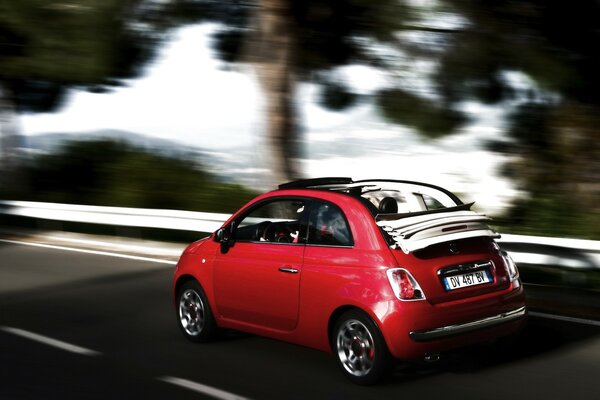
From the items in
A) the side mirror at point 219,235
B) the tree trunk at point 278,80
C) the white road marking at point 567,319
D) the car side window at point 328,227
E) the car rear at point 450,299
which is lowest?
the white road marking at point 567,319

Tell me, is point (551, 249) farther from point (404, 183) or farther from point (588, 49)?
point (588, 49)

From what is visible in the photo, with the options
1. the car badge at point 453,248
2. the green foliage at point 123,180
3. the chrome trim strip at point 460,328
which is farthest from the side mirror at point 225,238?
Result: the green foliage at point 123,180

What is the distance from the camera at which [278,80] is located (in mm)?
A: 15656

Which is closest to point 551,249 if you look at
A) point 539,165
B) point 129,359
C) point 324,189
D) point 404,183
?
point 404,183

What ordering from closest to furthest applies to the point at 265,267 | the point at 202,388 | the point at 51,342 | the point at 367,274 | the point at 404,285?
the point at 404,285, the point at 367,274, the point at 202,388, the point at 265,267, the point at 51,342

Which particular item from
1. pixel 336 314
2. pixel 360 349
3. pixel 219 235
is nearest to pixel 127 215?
pixel 219 235

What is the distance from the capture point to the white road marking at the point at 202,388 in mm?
6699

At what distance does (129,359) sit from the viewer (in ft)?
26.1

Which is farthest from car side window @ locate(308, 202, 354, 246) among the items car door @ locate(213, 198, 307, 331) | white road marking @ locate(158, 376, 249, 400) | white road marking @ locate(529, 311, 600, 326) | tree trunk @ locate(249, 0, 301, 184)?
tree trunk @ locate(249, 0, 301, 184)

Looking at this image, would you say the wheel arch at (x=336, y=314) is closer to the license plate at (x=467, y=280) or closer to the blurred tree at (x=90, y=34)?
the license plate at (x=467, y=280)

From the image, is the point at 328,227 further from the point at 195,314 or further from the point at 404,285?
the point at 195,314

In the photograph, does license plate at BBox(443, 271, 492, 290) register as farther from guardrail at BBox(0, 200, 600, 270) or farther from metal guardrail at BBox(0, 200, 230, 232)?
metal guardrail at BBox(0, 200, 230, 232)

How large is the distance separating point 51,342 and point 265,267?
2442mm

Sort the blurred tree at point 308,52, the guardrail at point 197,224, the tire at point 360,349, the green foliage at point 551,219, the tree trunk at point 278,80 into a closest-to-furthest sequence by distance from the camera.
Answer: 1. the tire at point 360,349
2. the guardrail at point 197,224
3. the green foliage at point 551,219
4. the blurred tree at point 308,52
5. the tree trunk at point 278,80
